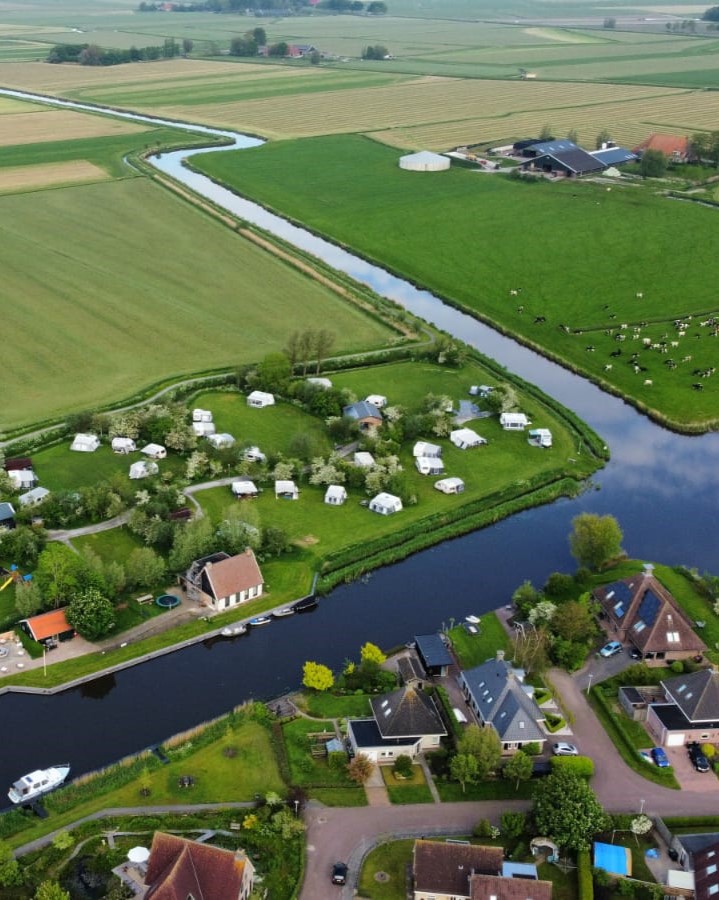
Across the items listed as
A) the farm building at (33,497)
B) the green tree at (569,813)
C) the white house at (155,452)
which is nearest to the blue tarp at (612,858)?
the green tree at (569,813)

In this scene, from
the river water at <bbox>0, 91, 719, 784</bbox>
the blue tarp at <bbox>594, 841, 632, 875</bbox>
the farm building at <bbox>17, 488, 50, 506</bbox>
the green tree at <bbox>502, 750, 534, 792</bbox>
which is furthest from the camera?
the farm building at <bbox>17, 488, 50, 506</bbox>

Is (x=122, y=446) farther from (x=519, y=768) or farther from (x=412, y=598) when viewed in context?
(x=519, y=768)

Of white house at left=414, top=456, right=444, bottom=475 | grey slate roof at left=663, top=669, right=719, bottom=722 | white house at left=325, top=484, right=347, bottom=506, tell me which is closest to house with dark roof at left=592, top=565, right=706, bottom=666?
grey slate roof at left=663, top=669, right=719, bottom=722

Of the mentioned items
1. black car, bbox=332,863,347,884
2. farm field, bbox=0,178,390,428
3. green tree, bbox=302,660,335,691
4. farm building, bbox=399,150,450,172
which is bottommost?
black car, bbox=332,863,347,884

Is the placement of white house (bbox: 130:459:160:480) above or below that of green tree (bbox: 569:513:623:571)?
above

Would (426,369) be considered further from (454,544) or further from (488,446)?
(454,544)

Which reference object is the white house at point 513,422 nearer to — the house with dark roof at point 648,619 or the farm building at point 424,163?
the house with dark roof at point 648,619

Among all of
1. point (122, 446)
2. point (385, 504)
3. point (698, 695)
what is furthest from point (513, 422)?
point (698, 695)

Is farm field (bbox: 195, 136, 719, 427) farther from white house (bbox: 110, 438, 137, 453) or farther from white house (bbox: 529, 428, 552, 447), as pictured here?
white house (bbox: 110, 438, 137, 453)

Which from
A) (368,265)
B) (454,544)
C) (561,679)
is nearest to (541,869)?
(561,679)
